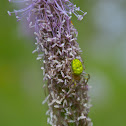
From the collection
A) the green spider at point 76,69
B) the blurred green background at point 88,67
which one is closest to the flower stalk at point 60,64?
the green spider at point 76,69

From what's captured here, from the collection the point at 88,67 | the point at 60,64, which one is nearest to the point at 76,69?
the point at 60,64

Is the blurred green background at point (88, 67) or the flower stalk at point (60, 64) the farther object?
the blurred green background at point (88, 67)

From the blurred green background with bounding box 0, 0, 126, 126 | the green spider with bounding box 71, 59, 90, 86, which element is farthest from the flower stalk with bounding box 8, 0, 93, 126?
the blurred green background with bounding box 0, 0, 126, 126

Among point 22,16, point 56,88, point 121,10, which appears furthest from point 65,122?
point 121,10

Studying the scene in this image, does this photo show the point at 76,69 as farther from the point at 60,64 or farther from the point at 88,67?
the point at 88,67

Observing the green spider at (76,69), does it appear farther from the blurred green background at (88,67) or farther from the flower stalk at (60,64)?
the blurred green background at (88,67)

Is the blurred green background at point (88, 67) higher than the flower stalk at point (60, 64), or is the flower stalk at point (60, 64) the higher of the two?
the blurred green background at point (88, 67)

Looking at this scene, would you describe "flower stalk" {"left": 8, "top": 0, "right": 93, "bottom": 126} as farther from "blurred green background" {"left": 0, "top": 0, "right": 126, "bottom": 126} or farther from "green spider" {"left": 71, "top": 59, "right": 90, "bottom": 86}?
"blurred green background" {"left": 0, "top": 0, "right": 126, "bottom": 126}
